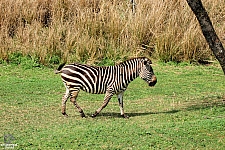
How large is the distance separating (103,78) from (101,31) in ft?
22.8

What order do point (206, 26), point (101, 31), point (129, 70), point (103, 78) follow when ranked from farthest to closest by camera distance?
1. point (101, 31)
2. point (129, 70)
3. point (103, 78)
4. point (206, 26)

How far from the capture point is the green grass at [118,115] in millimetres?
8625

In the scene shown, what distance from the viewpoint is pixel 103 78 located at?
10.6 meters

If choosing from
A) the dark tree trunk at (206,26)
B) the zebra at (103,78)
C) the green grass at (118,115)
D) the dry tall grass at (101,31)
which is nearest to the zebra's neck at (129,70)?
the zebra at (103,78)

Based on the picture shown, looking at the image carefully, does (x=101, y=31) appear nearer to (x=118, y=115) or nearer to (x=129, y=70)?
(x=129, y=70)

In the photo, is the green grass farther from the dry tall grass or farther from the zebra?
the dry tall grass

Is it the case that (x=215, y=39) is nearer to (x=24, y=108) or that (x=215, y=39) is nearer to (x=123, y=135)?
(x=123, y=135)

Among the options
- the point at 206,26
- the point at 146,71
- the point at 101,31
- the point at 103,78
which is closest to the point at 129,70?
the point at 146,71

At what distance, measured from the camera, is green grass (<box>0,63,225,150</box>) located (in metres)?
8.62

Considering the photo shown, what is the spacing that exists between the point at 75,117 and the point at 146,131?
1.86 meters

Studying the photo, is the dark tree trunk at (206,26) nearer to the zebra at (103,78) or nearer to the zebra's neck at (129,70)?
the zebra at (103,78)

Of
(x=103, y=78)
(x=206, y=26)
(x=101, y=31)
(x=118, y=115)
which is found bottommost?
(x=118, y=115)

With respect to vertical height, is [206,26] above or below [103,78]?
above

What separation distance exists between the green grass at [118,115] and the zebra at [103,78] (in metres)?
0.45
